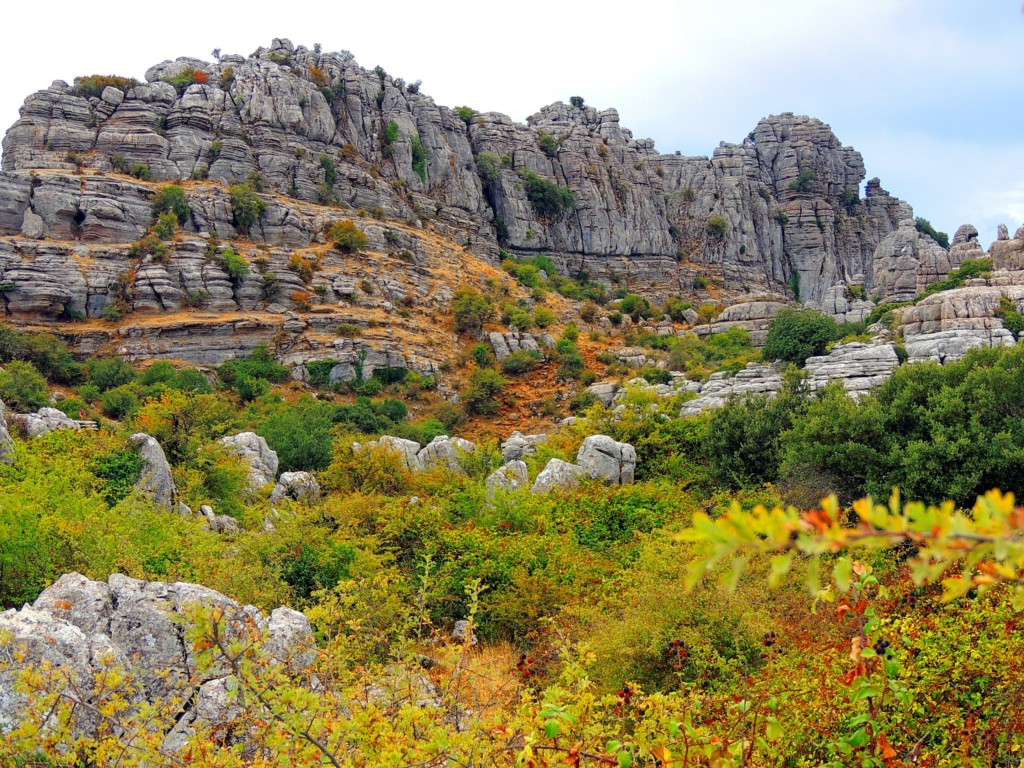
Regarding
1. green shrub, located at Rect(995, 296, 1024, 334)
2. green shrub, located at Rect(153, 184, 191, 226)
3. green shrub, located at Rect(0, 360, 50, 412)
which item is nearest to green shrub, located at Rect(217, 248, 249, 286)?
green shrub, located at Rect(153, 184, 191, 226)

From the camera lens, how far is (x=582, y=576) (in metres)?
11.4

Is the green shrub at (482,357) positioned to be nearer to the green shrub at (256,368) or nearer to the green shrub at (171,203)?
the green shrub at (256,368)

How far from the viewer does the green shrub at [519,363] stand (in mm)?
37188

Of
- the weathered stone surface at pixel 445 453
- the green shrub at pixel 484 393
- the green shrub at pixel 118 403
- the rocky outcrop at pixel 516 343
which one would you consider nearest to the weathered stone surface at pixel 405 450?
the weathered stone surface at pixel 445 453

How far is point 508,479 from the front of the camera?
58.0 feet

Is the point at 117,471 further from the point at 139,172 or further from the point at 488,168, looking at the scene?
the point at 488,168

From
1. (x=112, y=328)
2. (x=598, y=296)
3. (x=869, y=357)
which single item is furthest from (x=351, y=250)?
(x=869, y=357)

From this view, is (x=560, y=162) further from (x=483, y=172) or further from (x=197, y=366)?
(x=197, y=366)

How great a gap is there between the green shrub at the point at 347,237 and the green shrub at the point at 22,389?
59.2 ft

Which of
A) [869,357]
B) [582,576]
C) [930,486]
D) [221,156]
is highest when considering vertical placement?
[221,156]

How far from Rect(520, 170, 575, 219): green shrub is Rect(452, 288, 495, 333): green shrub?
19.7 metres

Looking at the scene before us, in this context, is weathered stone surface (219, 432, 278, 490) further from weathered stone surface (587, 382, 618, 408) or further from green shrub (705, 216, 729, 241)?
green shrub (705, 216, 729, 241)

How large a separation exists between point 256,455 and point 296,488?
2.78 metres

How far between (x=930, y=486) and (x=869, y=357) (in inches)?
475
